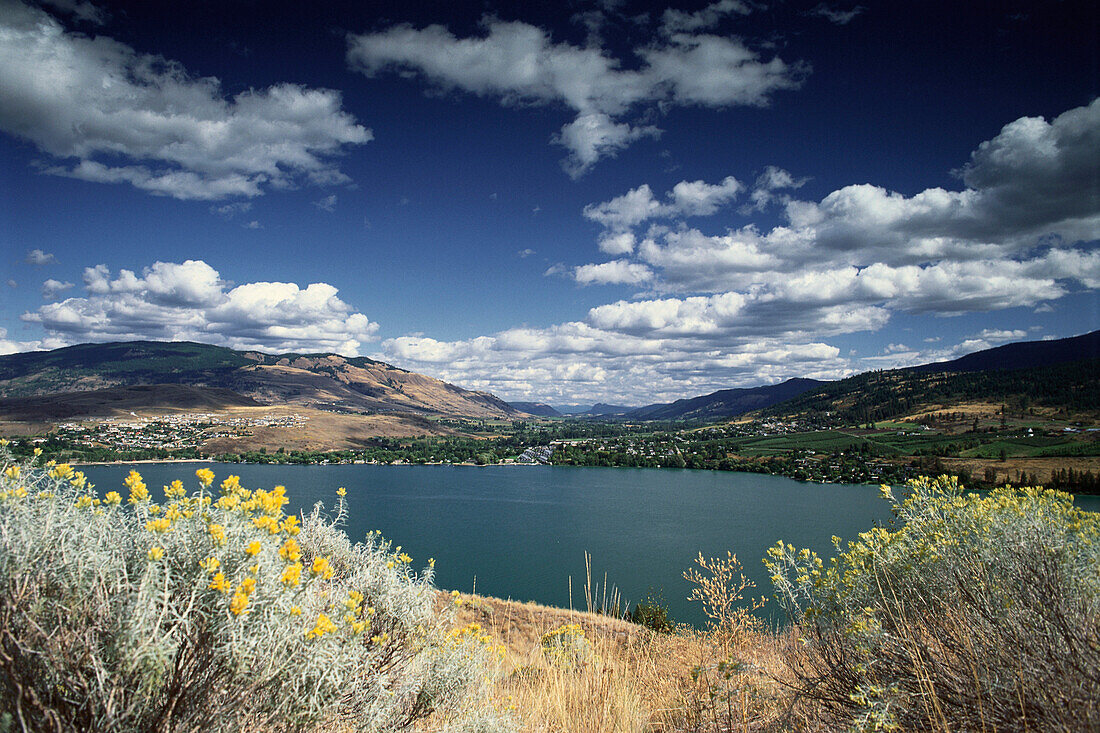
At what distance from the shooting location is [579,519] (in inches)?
2224

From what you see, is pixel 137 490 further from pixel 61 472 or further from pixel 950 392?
pixel 950 392

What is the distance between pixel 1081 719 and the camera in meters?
2.01

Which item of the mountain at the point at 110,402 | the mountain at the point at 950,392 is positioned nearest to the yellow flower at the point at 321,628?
the mountain at the point at 950,392

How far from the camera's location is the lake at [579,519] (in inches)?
1446

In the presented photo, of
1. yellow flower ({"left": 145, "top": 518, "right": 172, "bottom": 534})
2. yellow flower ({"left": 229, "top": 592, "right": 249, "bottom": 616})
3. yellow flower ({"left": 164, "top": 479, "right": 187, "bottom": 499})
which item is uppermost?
yellow flower ({"left": 164, "top": 479, "right": 187, "bottom": 499})

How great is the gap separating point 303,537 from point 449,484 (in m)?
83.6

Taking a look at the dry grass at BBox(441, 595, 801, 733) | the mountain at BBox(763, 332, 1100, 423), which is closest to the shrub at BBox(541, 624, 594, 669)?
the dry grass at BBox(441, 595, 801, 733)

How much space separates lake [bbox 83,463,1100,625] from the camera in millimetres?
36738

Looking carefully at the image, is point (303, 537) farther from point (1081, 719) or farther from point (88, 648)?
point (1081, 719)

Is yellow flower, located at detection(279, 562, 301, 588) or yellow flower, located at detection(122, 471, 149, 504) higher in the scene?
yellow flower, located at detection(122, 471, 149, 504)

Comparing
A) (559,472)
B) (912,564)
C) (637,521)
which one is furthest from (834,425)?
(912,564)

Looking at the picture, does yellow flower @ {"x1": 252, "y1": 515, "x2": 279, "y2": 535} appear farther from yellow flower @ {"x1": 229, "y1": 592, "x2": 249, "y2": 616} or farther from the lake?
the lake

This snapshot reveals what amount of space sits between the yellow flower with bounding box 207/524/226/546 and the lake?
70.8 ft

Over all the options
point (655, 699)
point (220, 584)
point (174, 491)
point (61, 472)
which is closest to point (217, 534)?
point (220, 584)
